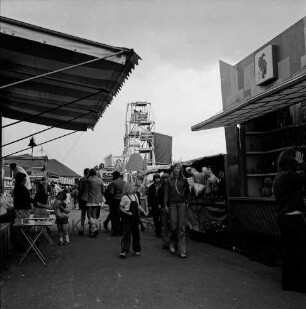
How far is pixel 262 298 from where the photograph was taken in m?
5.39

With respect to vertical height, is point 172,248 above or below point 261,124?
below

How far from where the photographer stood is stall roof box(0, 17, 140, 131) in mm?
5590

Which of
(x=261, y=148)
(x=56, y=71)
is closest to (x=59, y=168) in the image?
(x=261, y=148)

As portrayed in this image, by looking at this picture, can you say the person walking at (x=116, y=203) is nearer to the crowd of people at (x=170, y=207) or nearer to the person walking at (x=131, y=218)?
the crowd of people at (x=170, y=207)

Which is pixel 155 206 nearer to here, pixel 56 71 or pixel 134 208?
pixel 134 208

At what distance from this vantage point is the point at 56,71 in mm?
5688

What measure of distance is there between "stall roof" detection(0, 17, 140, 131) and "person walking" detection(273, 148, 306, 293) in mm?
2716

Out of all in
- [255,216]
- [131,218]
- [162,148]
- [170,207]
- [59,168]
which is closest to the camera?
[255,216]

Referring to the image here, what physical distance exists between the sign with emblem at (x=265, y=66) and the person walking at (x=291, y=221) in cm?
565

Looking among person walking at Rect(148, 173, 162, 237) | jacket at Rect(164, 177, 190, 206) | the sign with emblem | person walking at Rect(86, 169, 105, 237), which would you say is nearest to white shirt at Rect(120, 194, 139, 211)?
jacket at Rect(164, 177, 190, 206)

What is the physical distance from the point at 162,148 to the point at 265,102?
46897mm

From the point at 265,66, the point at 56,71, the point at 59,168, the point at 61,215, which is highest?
the point at 265,66

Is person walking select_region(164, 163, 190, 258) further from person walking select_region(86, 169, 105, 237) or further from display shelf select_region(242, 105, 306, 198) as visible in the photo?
person walking select_region(86, 169, 105, 237)

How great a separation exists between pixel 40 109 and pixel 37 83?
7.91 feet
